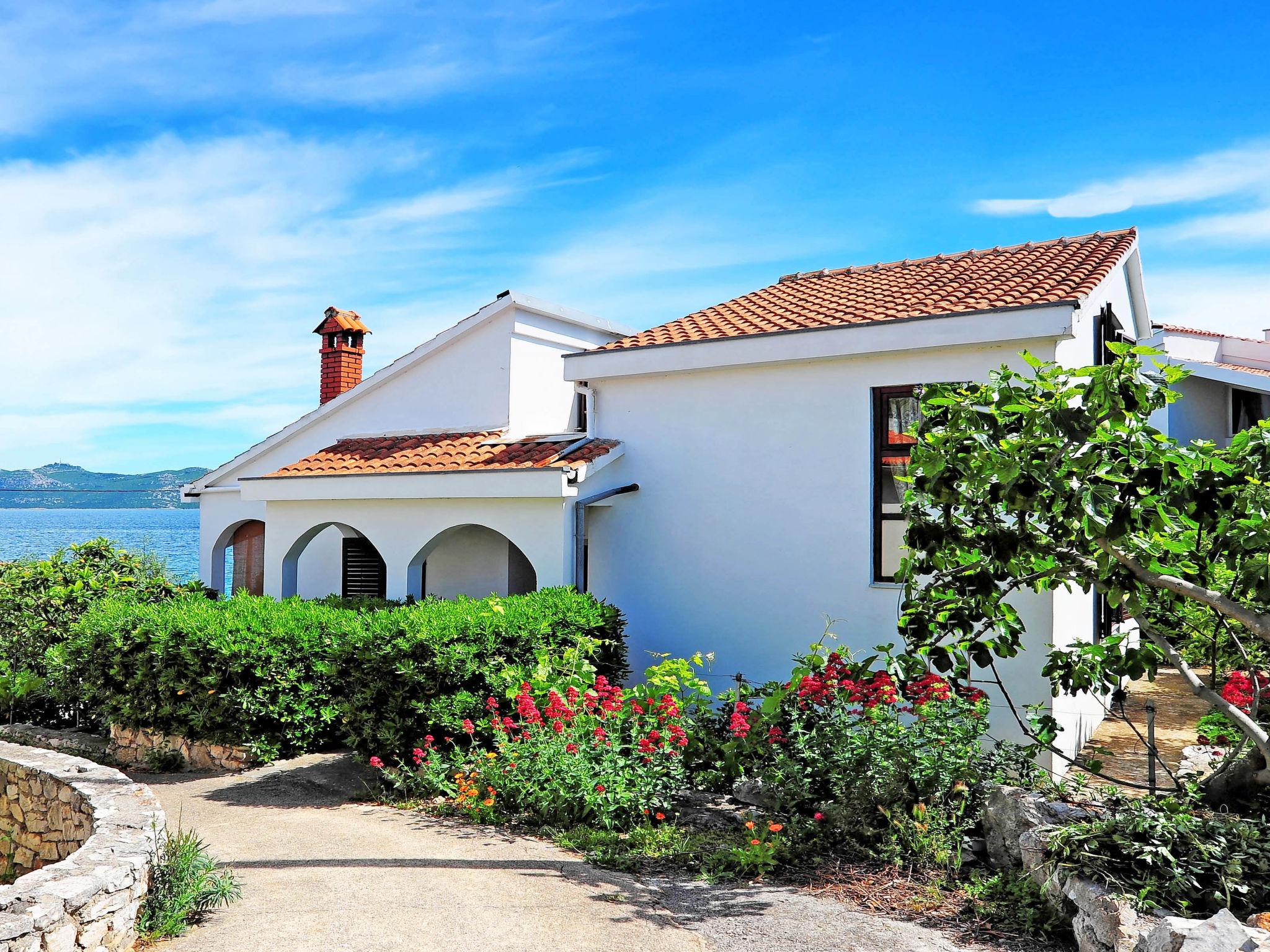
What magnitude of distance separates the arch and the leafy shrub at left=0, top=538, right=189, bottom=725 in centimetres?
382

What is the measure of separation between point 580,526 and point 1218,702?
22.4 ft

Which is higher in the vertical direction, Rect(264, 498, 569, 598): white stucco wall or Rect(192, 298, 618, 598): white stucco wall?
Rect(192, 298, 618, 598): white stucco wall

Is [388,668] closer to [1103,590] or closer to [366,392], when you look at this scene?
[1103,590]

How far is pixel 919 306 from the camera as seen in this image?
32.7 feet

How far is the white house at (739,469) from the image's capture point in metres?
9.62

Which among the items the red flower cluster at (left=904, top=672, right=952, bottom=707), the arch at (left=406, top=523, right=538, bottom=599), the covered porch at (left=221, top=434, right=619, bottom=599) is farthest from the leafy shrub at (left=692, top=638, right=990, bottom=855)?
the arch at (left=406, top=523, right=538, bottom=599)

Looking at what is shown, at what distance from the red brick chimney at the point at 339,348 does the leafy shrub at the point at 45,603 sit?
594 centimetres

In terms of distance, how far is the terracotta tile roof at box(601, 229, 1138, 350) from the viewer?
31.6ft

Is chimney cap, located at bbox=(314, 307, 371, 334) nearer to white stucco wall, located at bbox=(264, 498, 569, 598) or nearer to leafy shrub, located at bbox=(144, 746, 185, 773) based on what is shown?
white stucco wall, located at bbox=(264, 498, 569, 598)

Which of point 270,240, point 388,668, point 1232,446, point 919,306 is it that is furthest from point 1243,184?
point 270,240

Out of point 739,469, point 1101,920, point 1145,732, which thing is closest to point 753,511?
point 739,469

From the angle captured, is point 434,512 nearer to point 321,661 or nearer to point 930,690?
point 321,661

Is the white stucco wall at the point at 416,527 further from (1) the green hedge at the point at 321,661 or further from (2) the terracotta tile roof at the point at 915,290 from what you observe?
(2) the terracotta tile roof at the point at 915,290

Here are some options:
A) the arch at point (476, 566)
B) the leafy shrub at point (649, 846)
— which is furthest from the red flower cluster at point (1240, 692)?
the arch at point (476, 566)
